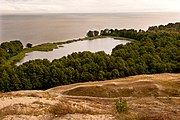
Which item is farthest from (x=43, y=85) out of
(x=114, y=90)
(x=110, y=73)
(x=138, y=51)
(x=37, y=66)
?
(x=138, y=51)

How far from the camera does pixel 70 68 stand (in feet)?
203

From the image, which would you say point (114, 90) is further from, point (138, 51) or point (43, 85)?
point (138, 51)

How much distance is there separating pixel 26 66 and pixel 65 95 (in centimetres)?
2278

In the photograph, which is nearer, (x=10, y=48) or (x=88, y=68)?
(x=88, y=68)

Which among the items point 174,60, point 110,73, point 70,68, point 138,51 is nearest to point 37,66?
point 70,68

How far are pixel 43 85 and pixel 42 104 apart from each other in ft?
112

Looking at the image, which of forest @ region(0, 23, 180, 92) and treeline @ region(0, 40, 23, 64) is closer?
forest @ region(0, 23, 180, 92)

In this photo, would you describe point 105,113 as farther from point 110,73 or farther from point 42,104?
point 110,73

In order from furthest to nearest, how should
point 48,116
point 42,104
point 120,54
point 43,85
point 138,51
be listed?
point 138,51, point 120,54, point 43,85, point 42,104, point 48,116

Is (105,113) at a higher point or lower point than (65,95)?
higher

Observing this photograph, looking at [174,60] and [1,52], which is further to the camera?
[1,52]

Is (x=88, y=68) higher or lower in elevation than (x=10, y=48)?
lower

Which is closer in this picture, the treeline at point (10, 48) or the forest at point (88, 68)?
the forest at point (88, 68)

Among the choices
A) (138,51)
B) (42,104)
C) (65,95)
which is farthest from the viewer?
(138,51)
